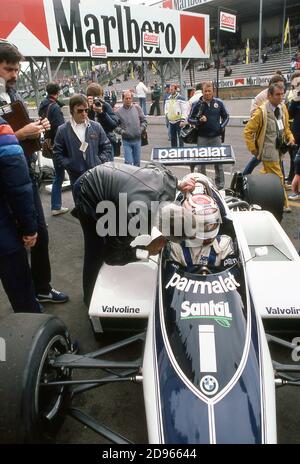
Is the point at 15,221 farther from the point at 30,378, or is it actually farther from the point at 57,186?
the point at 57,186

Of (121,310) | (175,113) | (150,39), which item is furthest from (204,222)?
(150,39)

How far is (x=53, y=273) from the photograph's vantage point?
4121 mm

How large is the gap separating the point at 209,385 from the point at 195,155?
9.95 feet

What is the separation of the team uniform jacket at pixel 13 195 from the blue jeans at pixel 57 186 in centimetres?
278

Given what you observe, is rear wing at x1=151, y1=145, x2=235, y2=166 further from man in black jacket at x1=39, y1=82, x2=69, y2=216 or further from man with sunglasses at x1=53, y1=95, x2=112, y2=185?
man in black jacket at x1=39, y1=82, x2=69, y2=216

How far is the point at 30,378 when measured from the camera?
5.88 feet

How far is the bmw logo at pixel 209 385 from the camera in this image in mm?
1662

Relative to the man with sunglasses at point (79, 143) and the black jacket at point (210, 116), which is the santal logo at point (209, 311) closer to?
the man with sunglasses at point (79, 143)

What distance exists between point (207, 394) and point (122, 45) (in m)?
15.7

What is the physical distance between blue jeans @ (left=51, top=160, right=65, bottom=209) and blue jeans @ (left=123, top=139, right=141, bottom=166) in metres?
1.48

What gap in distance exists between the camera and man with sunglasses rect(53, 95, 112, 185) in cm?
404

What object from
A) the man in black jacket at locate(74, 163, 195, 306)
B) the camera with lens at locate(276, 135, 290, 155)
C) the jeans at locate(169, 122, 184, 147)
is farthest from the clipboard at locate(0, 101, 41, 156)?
the jeans at locate(169, 122, 184, 147)

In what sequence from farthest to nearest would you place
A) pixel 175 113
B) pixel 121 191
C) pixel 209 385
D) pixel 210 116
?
pixel 175 113
pixel 210 116
pixel 121 191
pixel 209 385

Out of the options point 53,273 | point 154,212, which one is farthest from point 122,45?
point 154,212
